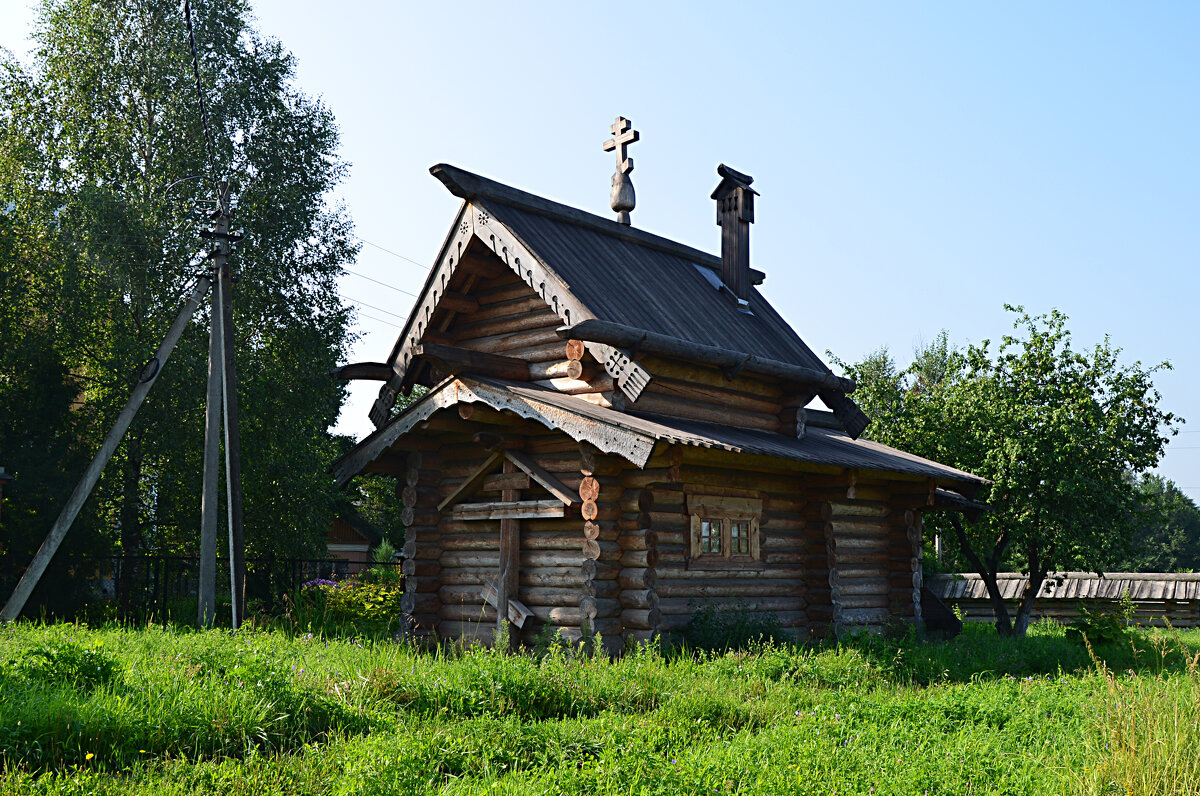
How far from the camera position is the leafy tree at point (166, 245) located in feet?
69.4

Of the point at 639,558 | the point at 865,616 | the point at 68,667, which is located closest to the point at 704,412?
the point at 639,558

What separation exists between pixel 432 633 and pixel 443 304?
16.3 feet

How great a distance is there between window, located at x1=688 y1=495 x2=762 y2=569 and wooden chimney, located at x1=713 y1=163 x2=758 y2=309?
186 inches

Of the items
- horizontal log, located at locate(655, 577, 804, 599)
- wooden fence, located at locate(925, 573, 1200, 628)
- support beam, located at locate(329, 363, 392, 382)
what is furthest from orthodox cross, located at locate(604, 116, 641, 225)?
wooden fence, located at locate(925, 573, 1200, 628)

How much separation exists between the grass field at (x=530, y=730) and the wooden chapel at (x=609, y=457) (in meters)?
2.56

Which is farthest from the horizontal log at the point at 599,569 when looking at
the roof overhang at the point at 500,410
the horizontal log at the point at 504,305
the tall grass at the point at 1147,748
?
the tall grass at the point at 1147,748

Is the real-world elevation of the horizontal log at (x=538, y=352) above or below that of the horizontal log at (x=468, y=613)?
above

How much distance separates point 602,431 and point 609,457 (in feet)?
3.68

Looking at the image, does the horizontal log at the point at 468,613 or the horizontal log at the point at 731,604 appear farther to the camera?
the horizontal log at the point at 468,613

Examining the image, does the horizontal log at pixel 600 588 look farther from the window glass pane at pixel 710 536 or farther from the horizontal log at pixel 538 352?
the horizontal log at pixel 538 352

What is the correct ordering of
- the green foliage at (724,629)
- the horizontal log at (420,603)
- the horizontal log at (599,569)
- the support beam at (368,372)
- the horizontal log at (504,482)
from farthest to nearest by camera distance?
1. the support beam at (368,372)
2. the horizontal log at (420,603)
3. the horizontal log at (504,482)
4. the green foliage at (724,629)
5. the horizontal log at (599,569)

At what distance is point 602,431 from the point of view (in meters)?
11.6

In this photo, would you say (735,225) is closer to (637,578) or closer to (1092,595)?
(637,578)

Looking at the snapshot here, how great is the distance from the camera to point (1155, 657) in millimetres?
15617
